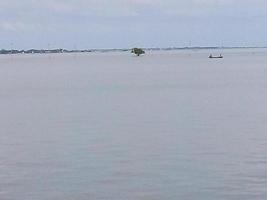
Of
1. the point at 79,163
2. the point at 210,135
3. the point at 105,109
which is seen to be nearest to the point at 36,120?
the point at 105,109

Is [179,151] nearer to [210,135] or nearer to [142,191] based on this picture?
[210,135]

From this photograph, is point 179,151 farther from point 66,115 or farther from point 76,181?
point 66,115

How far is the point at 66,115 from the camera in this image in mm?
35969

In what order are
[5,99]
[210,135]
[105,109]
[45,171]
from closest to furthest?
[45,171] < [210,135] < [105,109] < [5,99]

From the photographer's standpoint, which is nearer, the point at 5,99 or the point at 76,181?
the point at 76,181

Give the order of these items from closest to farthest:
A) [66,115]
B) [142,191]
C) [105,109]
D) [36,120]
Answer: [142,191] < [36,120] < [66,115] < [105,109]

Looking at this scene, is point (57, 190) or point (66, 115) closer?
point (57, 190)

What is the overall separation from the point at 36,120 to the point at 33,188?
16008 mm

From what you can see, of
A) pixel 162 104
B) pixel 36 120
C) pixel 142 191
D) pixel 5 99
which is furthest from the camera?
pixel 5 99

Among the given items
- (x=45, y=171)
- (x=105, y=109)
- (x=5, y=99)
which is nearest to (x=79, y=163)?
(x=45, y=171)

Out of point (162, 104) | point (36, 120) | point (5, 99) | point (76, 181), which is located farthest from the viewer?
point (5, 99)

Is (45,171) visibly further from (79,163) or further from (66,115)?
(66,115)

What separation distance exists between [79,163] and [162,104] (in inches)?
842

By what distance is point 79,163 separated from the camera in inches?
834
